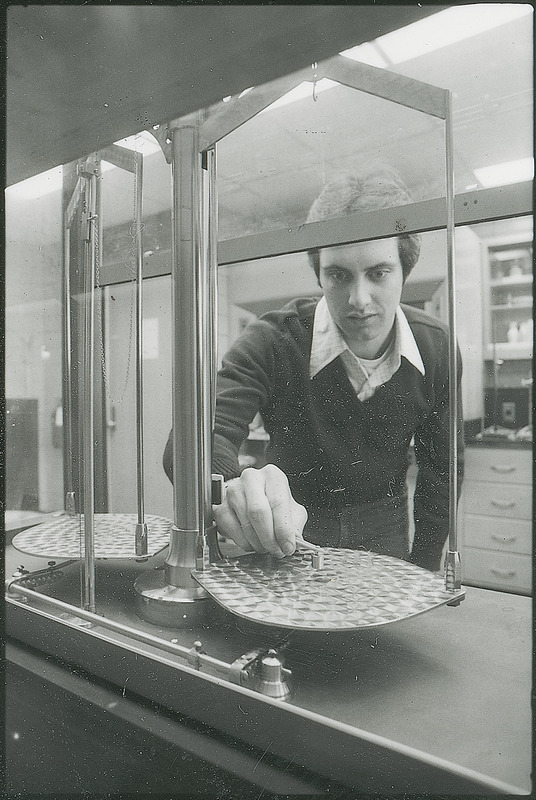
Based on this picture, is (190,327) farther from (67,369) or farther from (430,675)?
(430,675)

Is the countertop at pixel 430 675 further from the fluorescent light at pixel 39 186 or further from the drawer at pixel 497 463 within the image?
the drawer at pixel 497 463

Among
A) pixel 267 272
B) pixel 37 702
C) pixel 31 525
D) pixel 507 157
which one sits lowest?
pixel 37 702

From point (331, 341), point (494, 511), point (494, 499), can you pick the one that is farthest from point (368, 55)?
point (494, 511)

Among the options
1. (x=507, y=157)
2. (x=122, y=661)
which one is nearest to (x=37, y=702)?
(x=122, y=661)

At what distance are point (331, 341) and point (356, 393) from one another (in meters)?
0.10

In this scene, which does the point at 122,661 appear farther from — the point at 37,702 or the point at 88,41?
the point at 88,41

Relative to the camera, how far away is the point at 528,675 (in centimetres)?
50

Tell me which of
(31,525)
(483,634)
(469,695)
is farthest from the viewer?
(31,525)

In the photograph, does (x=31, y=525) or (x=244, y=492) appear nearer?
(x=244, y=492)

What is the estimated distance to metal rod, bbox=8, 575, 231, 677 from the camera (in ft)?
1.63

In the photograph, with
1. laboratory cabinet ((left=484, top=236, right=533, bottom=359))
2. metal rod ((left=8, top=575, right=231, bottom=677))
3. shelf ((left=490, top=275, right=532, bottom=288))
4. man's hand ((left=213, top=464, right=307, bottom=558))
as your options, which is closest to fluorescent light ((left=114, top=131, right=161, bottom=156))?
man's hand ((left=213, top=464, right=307, bottom=558))

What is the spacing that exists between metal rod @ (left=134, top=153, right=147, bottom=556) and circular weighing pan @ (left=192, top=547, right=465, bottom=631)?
0.12 meters

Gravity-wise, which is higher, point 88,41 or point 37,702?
point 88,41

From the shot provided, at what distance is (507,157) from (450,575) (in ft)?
1.62
